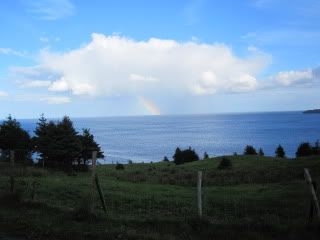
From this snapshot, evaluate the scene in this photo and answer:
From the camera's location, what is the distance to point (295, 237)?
931cm

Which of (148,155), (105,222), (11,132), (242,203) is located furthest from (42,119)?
(148,155)

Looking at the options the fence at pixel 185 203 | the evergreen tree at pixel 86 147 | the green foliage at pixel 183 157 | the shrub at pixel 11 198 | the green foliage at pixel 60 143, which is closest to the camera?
the fence at pixel 185 203

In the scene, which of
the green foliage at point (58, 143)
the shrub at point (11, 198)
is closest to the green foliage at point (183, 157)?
the green foliage at point (58, 143)


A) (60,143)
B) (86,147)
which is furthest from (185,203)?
(86,147)

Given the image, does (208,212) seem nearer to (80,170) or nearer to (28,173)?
(28,173)

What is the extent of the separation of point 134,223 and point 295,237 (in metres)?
3.76

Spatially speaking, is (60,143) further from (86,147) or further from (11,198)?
(11,198)

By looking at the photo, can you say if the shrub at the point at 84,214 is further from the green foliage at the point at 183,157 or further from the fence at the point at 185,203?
the green foliage at the point at 183,157

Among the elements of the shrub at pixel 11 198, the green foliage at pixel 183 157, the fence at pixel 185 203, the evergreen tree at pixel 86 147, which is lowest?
the fence at pixel 185 203

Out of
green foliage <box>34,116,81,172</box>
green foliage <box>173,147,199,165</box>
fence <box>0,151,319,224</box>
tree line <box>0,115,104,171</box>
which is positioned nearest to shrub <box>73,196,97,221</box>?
fence <box>0,151,319,224</box>

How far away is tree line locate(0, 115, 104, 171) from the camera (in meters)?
43.0

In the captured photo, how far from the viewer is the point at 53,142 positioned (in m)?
43.1

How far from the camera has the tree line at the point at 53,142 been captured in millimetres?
43031

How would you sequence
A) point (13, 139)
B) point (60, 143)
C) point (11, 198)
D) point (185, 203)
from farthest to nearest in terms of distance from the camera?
point (13, 139) < point (60, 143) < point (185, 203) < point (11, 198)
